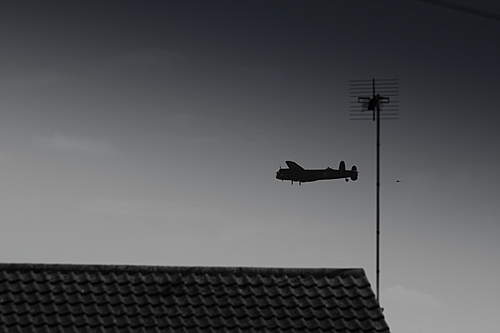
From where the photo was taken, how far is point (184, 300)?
52.2 feet

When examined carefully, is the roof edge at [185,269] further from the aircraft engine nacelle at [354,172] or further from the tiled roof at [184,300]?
the aircraft engine nacelle at [354,172]

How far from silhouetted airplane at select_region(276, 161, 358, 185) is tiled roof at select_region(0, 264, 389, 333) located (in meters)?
13.7

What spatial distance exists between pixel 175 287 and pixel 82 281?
1.52 m

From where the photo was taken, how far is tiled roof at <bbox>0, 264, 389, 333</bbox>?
50.6 feet

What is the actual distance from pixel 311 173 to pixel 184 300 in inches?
674

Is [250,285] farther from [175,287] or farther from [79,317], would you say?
[79,317]

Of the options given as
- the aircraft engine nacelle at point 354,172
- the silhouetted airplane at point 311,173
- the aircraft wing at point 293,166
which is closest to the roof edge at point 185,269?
the silhouetted airplane at point 311,173

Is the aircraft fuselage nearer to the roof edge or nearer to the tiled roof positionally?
the roof edge

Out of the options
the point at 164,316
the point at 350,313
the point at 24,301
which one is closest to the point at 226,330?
the point at 164,316

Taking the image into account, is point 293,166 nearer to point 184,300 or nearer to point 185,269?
point 185,269

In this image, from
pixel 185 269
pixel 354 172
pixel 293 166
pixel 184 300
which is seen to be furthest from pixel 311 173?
pixel 184 300

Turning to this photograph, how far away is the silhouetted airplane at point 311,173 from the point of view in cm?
3091

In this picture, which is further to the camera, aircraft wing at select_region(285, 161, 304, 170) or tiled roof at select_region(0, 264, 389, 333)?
aircraft wing at select_region(285, 161, 304, 170)

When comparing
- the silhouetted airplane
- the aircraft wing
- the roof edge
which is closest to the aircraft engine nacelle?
the silhouetted airplane
